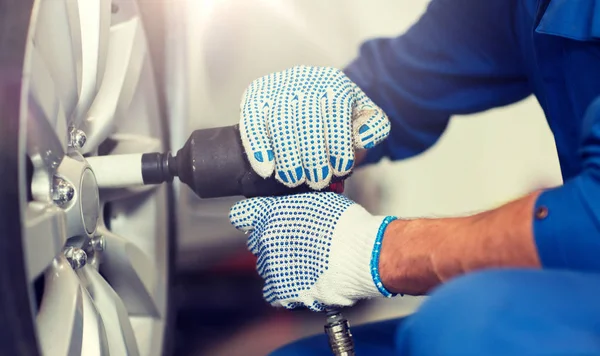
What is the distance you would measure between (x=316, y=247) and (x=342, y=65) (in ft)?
1.23

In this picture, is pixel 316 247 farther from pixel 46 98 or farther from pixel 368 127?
pixel 46 98

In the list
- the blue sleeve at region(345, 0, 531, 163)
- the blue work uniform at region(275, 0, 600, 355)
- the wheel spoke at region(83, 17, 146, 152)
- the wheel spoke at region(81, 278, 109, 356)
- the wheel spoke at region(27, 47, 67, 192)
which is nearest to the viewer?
the blue work uniform at region(275, 0, 600, 355)

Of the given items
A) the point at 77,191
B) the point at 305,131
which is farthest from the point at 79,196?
the point at 305,131

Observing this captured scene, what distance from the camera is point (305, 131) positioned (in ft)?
1.91

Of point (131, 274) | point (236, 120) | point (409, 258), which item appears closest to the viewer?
point (409, 258)

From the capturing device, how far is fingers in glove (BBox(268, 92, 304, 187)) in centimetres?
58

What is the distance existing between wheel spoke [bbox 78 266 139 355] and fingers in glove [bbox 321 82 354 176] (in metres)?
0.28

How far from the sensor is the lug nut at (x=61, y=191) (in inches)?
21.3

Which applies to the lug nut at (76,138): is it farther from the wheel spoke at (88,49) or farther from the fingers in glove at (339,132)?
the fingers in glove at (339,132)

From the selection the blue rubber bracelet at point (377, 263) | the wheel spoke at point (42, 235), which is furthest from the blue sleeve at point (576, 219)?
the wheel spoke at point (42, 235)

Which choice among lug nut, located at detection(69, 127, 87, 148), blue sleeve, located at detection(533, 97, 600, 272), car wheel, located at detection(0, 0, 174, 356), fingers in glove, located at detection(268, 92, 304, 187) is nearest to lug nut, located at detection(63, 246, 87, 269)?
car wheel, located at detection(0, 0, 174, 356)

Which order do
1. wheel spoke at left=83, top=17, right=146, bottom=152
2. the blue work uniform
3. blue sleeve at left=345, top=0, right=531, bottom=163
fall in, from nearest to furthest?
1. the blue work uniform
2. wheel spoke at left=83, top=17, right=146, bottom=152
3. blue sleeve at left=345, top=0, right=531, bottom=163

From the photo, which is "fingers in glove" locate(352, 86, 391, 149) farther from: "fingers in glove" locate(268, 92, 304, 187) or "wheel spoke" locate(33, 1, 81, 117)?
"wheel spoke" locate(33, 1, 81, 117)

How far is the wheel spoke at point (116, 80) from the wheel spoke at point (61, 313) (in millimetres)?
158
